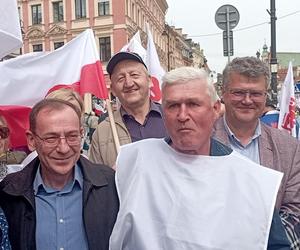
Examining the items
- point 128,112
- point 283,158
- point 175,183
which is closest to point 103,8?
point 128,112

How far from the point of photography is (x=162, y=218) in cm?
198

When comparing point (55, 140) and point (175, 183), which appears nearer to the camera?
point (175, 183)

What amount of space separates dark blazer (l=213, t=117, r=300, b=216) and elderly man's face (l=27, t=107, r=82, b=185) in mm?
883

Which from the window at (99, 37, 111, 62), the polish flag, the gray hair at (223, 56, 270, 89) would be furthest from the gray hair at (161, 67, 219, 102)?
the window at (99, 37, 111, 62)

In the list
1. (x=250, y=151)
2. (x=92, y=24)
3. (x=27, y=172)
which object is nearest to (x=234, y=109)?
(x=250, y=151)

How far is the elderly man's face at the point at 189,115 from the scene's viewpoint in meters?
2.07

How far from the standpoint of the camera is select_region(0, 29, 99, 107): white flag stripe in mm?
4227

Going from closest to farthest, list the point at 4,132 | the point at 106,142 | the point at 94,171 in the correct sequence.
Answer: the point at 94,171 → the point at 4,132 → the point at 106,142

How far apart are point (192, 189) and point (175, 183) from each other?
8cm

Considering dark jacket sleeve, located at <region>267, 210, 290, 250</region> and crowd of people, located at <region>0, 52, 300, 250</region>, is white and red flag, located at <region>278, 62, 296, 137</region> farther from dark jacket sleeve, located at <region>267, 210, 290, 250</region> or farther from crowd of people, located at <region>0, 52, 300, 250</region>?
dark jacket sleeve, located at <region>267, 210, 290, 250</region>

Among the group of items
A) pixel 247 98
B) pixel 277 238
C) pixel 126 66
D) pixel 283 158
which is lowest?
pixel 277 238

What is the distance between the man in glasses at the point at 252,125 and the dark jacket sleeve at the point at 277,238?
23.4 inches

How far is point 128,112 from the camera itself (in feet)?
11.7

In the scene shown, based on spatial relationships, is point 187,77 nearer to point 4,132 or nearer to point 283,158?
point 283,158
